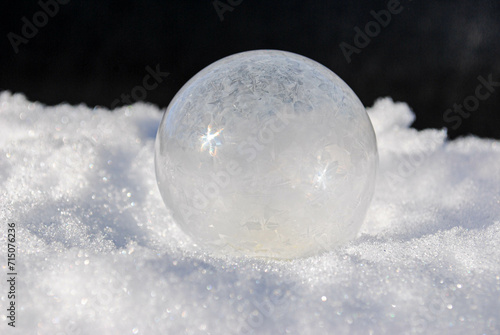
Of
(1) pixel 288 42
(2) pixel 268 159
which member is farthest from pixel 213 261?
(1) pixel 288 42

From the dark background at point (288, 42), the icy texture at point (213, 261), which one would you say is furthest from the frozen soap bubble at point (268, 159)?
the dark background at point (288, 42)

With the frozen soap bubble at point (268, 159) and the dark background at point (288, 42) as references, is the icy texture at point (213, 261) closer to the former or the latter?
the frozen soap bubble at point (268, 159)

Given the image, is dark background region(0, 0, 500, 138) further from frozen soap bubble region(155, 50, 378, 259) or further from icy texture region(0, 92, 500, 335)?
frozen soap bubble region(155, 50, 378, 259)

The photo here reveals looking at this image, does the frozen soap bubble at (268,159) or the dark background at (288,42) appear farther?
the dark background at (288,42)

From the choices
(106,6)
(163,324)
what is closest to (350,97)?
(163,324)

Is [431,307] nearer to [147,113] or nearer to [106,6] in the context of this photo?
[147,113]

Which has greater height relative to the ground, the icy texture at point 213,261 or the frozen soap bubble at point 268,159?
the frozen soap bubble at point 268,159
